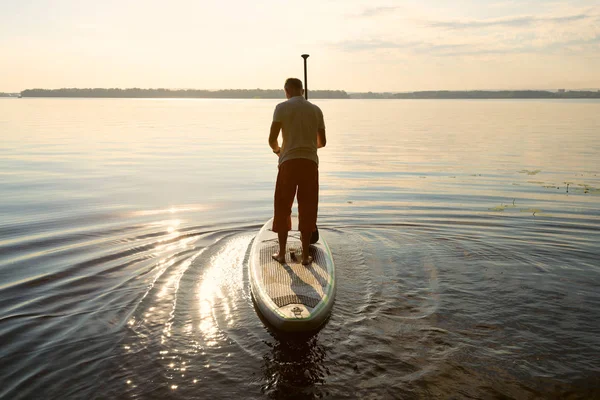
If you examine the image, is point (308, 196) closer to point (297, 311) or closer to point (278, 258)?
point (278, 258)

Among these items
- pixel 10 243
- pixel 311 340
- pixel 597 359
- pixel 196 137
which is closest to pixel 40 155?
pixel 196 137

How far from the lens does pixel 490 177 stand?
18469mm

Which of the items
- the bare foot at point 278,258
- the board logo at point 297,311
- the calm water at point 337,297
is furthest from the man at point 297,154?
the board logo at point 297,311

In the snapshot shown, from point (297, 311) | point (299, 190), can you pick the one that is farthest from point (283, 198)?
point (297, 311)

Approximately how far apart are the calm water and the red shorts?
1.13 metres

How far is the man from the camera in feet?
22.5

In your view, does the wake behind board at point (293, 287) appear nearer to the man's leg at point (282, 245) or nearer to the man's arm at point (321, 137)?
the man's leg at point (282, 245)

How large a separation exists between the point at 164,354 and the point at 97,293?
93.2 inches

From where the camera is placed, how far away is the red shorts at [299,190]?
6891mm

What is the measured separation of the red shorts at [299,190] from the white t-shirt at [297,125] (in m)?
0.12

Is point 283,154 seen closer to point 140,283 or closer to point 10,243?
point 140,283

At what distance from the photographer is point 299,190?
7.02 meters

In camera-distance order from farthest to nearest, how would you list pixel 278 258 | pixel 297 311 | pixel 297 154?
pixel 278 258, pixel 297 154, pixel 297 311

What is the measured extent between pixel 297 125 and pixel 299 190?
0.90 m
